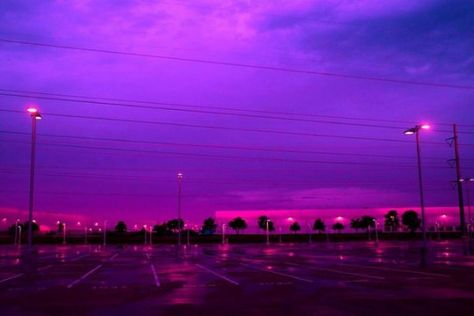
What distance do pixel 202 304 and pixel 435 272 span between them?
16.1 m

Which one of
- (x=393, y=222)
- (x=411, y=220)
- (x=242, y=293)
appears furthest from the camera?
(x=393, y=222)

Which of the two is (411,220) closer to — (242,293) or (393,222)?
(393,222)

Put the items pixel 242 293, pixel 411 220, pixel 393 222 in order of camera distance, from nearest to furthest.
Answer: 1. pixel 242 293
2. pixel 411 220
3. pixel 393 222

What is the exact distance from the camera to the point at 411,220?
18212cm

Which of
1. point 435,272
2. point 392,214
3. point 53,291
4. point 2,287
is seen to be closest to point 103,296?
point 53,291

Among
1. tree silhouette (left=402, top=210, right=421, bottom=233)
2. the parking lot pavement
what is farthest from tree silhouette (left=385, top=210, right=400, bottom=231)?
the parking lot pavement

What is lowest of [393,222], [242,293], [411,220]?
[242,293]

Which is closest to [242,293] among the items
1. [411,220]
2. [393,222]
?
[393,222]

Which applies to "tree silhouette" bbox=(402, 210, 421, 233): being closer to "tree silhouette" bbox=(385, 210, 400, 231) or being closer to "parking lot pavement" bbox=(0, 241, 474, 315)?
"tree silhouette" bbox=(385, 210, 400, 231)

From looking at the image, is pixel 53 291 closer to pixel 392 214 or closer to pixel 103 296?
pixel 103 296

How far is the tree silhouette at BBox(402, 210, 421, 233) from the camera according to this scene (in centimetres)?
18018

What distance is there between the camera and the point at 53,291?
20828mm

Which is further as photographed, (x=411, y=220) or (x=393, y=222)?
(x=393, y=222)

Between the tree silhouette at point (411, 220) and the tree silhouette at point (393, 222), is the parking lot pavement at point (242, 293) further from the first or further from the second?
the tree silhouette at point (411, 220)
